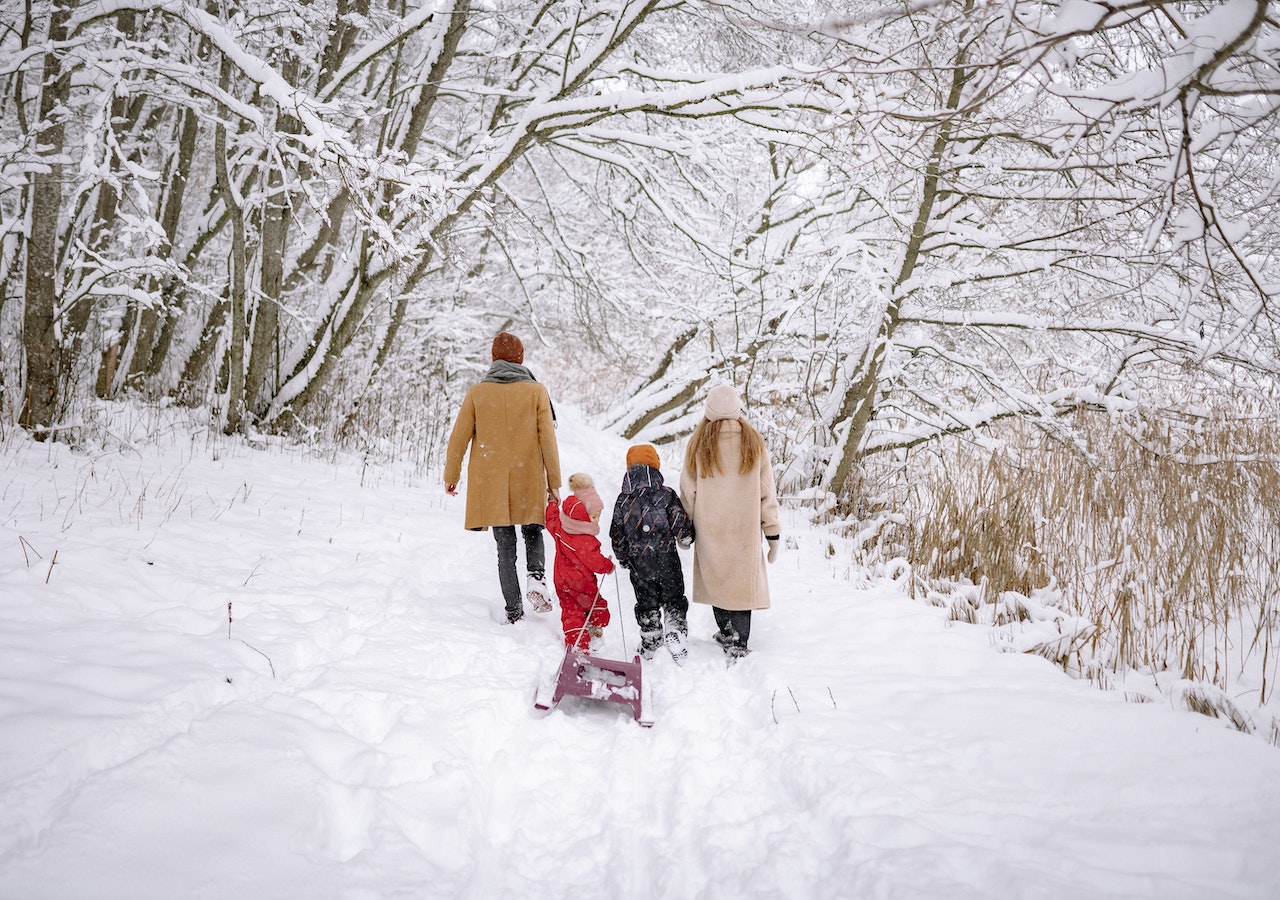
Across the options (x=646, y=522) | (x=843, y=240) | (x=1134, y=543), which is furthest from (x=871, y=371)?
(x=646, y=522)

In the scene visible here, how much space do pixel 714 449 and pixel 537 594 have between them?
153 cm

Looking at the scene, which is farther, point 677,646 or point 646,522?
point 646,522

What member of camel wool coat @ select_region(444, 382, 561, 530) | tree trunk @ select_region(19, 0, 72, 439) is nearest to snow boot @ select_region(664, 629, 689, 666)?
camel wool coat @ select_region(444, 382, 561, 530)

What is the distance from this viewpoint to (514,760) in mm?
2324

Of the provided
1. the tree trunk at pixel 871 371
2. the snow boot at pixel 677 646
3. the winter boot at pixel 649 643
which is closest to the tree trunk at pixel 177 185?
the winter boot at pixel 649 643

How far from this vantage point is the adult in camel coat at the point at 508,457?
12.5 ft

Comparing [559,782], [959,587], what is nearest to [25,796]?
[559,782]

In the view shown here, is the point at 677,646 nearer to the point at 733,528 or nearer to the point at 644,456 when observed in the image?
the point at 733,528

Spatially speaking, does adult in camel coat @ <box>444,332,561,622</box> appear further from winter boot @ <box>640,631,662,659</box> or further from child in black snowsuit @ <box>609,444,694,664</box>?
winter boot @ <box>640,631,662,659</box>

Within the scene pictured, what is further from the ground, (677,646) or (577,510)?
(577,510)

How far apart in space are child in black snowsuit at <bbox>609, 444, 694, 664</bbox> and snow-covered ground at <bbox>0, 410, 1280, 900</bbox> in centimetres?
30

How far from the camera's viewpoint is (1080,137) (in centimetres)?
166

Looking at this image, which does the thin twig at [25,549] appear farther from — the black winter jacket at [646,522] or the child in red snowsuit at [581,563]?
the black winter jacket at [646,522]

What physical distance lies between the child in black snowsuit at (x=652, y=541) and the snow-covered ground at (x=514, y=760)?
295mm
